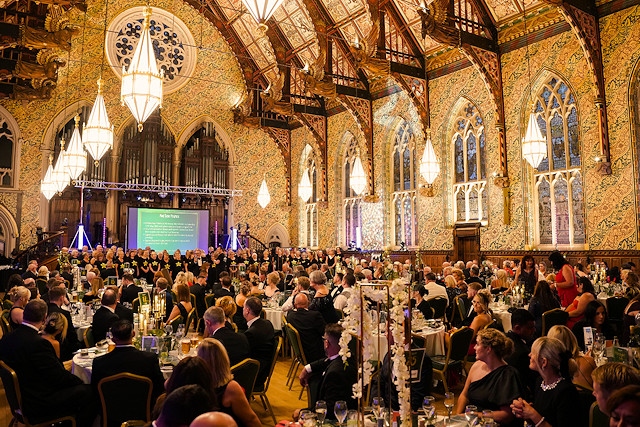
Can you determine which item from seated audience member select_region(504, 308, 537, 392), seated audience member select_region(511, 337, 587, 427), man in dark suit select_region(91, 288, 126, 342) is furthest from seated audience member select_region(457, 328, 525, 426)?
man in dark suit select_region(91, 288, 126, 342)

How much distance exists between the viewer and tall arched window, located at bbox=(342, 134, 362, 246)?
62.6ft

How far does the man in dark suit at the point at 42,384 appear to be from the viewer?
12.9 feet

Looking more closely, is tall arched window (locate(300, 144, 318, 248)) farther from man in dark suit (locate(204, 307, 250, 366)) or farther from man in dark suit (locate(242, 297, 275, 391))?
man in dark suit (locate(204, 307, 250, 366))

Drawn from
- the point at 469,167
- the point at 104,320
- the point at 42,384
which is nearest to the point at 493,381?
the point at 42,384

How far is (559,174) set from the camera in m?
12.8

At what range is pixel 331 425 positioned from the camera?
2783mm

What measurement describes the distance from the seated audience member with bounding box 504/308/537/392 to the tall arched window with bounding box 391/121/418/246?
12.4 meters

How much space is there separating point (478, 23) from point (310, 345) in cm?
1115

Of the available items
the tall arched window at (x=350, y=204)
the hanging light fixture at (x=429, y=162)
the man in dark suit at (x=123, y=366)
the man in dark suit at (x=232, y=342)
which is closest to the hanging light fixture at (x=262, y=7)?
the man in dark suit at (x=232, y=342)

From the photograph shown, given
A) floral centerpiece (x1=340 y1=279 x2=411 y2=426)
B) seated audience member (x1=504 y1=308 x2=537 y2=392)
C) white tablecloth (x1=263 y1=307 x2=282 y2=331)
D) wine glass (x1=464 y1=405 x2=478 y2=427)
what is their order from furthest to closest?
white tablecloth (x1=263 y1=307 x2=282 y2=331), seated audience member (x1=504 y1=308 x2=537 y2=392), wine glass (x1=464 y1=405 x2=478 y2=427), floral centerpiece (x1=340 y1=279 x2=411 y2=426)

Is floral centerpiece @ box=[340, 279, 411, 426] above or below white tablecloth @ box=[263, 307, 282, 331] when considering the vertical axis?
above

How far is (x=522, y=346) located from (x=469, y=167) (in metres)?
11.5

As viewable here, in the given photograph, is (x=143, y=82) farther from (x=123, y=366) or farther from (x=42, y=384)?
(x=123, y=366)

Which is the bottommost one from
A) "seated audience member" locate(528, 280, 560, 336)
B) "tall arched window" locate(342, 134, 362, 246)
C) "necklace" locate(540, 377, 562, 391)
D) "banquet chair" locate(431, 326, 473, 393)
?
"banquet chair" locate(431, 326, 473, 393)
